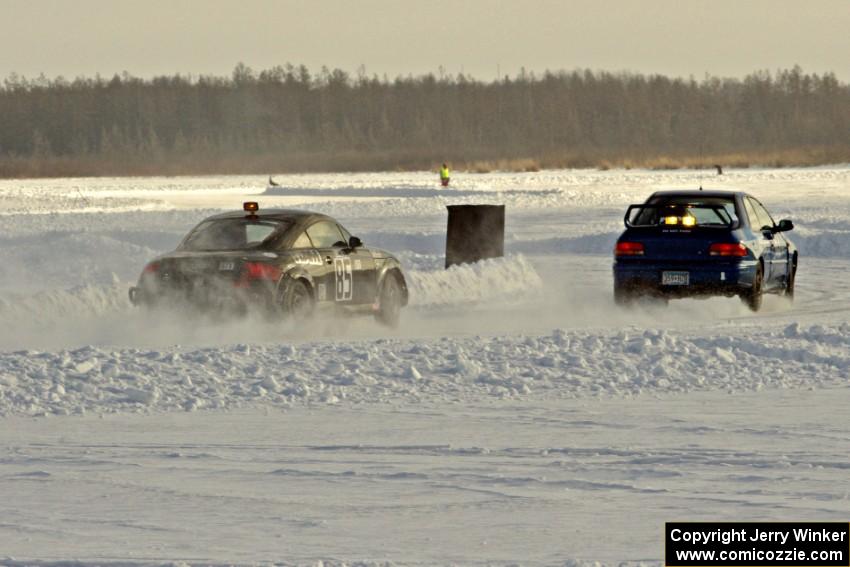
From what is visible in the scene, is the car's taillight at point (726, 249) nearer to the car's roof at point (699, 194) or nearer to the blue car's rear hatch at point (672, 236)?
the blue car's rear hatch at point (672, 236)

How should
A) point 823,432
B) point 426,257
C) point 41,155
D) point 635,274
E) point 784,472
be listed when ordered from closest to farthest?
point 784,472, point 823,432, point 635,274, point 426,257, point 41,155

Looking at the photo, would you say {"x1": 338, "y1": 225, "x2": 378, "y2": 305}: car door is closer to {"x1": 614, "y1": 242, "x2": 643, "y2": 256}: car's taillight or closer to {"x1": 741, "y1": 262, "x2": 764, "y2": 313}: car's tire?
{"x1": 614, "y1": 242, "x2": 643, "y2": 256}: car's taillight

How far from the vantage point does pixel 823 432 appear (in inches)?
400

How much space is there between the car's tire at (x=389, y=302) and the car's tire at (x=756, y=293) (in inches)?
163

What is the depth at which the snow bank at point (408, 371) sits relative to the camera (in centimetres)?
1184

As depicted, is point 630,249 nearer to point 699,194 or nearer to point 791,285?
point 699,194

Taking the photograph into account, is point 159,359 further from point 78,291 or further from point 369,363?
point 78,291

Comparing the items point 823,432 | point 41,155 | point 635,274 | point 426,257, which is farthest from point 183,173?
point 823,432

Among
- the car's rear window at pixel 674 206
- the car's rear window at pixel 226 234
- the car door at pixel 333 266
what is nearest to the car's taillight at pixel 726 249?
the car's rear window at pixel 674 206

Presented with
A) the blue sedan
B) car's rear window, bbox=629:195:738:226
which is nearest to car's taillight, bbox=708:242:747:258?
the blue sedan

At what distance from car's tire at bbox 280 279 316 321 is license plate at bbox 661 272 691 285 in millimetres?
4506

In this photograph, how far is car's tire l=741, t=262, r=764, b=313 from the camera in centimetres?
1855

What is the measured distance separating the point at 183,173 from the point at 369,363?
11587cm

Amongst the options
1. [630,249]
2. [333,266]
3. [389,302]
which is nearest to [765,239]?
[630,249]
